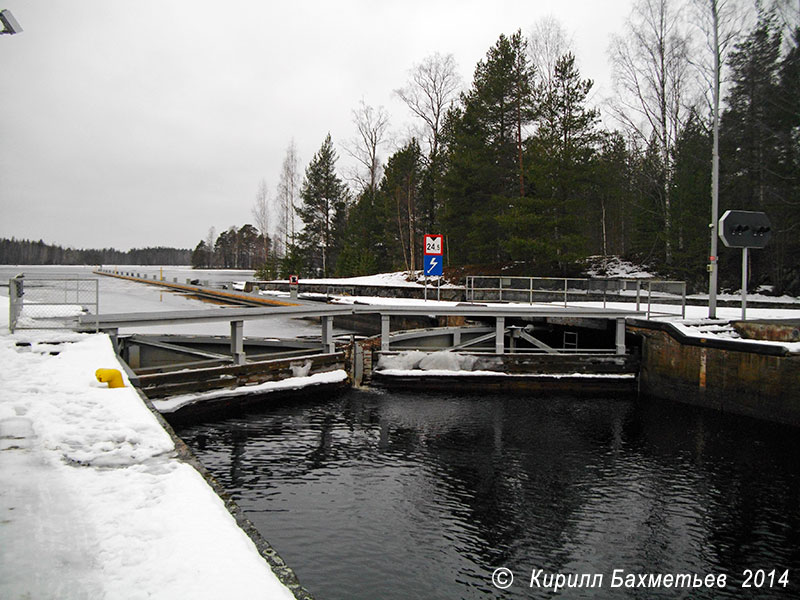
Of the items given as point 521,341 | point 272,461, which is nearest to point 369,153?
point 521,341

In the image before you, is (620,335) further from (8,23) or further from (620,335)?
(8,23)

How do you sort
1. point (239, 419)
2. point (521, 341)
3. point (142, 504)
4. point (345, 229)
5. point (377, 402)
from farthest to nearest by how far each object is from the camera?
point (345, 229)
point (521, 341)
point (377, 402)
point (239, 419)
point (142, 504)

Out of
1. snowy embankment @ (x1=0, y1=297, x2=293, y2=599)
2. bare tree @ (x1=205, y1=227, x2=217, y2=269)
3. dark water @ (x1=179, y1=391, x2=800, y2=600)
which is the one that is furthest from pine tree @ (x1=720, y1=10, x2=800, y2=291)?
bare tree @ (x1=205, y1=227, x2=217, y2=269)

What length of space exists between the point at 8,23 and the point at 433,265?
1686cm

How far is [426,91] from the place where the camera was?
38.8 meters

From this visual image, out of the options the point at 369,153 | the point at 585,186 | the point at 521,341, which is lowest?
the point at 521,341

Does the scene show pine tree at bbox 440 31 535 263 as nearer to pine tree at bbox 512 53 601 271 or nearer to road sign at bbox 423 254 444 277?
pine tree at bbox 512 53 601 271

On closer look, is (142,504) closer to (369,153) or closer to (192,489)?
(192,489)

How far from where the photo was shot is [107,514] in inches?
146

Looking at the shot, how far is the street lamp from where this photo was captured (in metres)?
8.46

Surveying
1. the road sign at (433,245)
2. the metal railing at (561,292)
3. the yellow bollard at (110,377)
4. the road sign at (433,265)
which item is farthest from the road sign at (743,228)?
the yellow bollard at (110,377)

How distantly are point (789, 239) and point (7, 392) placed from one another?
25890mm

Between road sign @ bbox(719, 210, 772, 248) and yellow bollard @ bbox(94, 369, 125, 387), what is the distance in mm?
14622

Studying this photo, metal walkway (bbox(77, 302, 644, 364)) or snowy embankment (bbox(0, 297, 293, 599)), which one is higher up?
metal walkway (bbox(77, 302, 644, 364))
